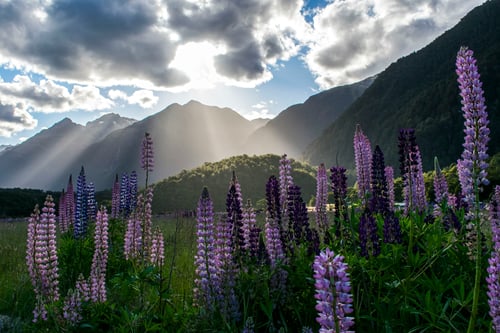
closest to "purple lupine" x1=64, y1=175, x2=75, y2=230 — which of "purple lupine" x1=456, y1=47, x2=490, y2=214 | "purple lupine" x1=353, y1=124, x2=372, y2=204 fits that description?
"purple lupine" x1=353, y1=124, x2=372, y2=204

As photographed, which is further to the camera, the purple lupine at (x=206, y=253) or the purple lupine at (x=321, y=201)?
the purple lupine at (x=321, y=201)

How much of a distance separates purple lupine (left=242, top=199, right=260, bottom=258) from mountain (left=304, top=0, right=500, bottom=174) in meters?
63.5

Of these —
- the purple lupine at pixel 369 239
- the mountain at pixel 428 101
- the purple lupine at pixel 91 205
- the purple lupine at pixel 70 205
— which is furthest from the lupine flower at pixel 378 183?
the mountain at pixel 428 101

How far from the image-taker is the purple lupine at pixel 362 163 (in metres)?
6.25

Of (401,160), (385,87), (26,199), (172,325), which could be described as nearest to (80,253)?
(172,325)

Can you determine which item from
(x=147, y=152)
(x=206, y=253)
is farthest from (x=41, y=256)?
(x=206, y=253)

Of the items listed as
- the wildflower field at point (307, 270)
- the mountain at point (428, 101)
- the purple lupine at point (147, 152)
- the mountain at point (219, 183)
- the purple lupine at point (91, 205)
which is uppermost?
the mountain at point (428, 101)

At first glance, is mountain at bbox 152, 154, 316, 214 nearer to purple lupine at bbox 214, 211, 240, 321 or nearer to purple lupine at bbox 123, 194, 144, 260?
purple lupine at bbox 123, 194, 144, 260

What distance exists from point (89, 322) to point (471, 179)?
391 cm

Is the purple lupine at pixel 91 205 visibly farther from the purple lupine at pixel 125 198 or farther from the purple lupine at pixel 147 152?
the purple lupine at pixel 147 152

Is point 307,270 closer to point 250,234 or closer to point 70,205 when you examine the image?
point 250,234

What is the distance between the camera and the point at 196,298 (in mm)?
4059

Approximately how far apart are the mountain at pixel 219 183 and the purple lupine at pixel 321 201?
1185 inches

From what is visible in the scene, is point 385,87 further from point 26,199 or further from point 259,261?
point 259,261
